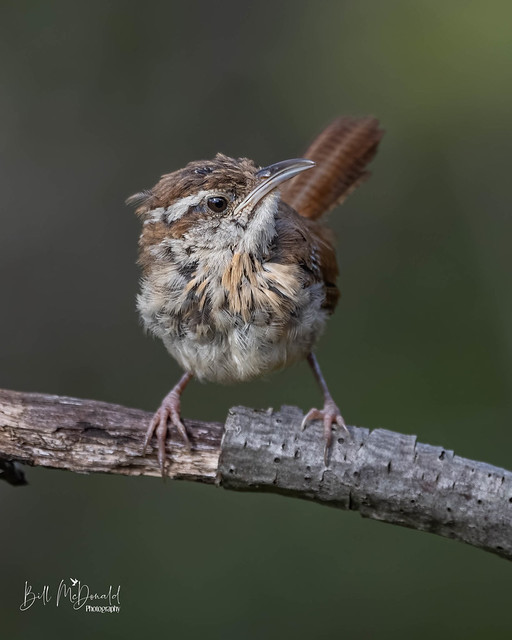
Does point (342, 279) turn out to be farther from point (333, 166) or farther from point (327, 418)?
point (327, 418)

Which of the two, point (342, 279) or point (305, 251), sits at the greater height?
point (342, 279)

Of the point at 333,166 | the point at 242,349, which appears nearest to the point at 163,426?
the point at 242,349

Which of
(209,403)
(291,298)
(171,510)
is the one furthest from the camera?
(209,403)

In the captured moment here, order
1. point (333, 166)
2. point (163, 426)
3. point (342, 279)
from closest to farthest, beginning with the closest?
point (163, 426), point (333, 166), point (342, 279)

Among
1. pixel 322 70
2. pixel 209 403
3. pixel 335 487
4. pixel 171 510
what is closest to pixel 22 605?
pixel 171 510

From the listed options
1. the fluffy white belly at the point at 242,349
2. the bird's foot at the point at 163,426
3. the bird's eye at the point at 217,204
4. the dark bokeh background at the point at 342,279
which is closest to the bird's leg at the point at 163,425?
the bird's foot at the point at 163,426

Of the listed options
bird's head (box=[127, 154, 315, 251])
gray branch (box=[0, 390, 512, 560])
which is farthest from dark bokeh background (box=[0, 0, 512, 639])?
bird's head (box=[127, 154, 315, 251])

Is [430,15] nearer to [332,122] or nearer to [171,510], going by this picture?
[332,122]
